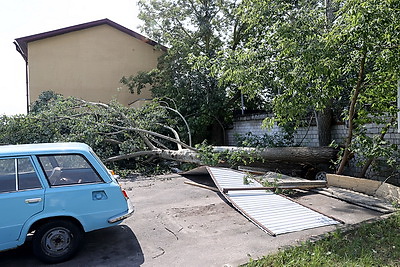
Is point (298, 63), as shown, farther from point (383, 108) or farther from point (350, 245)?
point (350, 245)

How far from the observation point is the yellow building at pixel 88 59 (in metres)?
15.5

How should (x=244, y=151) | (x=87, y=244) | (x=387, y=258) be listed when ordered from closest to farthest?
(x=387, y=258)
(x=87, y=244)
(x=244, y=151)

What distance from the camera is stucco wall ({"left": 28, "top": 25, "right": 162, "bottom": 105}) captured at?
50.8 ft

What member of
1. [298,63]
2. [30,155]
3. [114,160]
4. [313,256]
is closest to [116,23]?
[114,160]

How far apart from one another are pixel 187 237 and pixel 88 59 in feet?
47.3

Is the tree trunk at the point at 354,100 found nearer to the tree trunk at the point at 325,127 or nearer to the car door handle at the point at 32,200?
the tree trunk at the point at 325,127

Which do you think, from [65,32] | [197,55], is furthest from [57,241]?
[65,32]

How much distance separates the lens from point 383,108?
252 inches

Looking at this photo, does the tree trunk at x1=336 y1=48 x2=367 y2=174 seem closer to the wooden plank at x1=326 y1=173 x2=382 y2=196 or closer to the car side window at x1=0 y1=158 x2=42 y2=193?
the wooden plank at x1=326 y1=173 x2=382 y2=196

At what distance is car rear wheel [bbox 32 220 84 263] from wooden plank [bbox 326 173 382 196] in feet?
19.0

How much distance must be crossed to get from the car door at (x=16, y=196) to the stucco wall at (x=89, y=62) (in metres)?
12.2

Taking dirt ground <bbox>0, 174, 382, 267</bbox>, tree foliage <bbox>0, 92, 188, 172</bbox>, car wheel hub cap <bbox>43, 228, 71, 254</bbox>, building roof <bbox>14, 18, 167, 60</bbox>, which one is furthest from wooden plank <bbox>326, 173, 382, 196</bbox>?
building roof <bbox>14, 18, 167, 60</bbox>

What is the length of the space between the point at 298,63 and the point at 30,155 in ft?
17.1

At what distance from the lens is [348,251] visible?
11.8 ft
